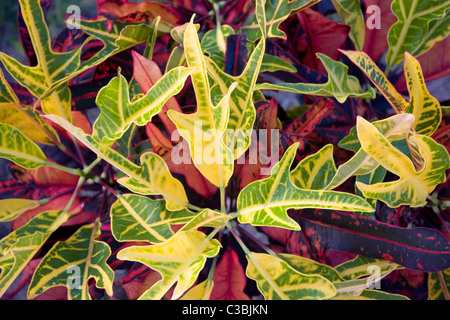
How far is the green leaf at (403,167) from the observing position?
36cm

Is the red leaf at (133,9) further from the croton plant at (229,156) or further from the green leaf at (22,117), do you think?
the green leaf at (22,117)

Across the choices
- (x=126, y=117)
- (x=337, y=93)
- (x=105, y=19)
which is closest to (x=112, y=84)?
(x=126, y=117)

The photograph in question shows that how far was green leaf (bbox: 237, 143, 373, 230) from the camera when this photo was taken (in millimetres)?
361

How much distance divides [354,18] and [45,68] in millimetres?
423

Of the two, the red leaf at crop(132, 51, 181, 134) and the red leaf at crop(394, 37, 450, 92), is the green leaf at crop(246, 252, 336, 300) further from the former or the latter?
the red leaf at crop(394, 37, 450, 92)

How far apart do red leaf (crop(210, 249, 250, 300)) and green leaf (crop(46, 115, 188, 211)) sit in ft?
0.34

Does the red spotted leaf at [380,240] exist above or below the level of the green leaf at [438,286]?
above

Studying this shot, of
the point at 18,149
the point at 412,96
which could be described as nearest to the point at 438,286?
the point at 412,96

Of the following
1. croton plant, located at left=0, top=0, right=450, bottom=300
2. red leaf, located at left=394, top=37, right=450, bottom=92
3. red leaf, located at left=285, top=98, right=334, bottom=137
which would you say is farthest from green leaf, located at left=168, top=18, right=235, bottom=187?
red leaf, located at left=394, top=37, right=450, bottom=92

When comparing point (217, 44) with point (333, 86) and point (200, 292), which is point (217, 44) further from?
point (200, 292)

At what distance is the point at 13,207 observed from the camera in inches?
21.7

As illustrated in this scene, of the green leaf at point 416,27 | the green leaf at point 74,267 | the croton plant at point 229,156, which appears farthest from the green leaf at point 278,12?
the green leaf at point 74,267

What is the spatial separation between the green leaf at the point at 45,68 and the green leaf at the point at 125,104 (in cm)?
11

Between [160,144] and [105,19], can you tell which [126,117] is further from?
[105,19]
